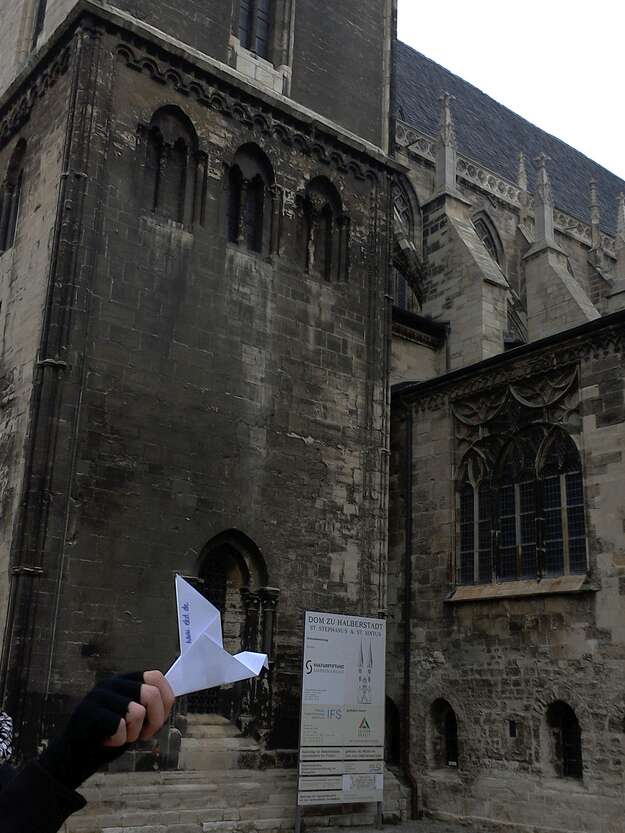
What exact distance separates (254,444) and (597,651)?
19.7 ft

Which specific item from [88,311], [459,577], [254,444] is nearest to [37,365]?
[88,311]

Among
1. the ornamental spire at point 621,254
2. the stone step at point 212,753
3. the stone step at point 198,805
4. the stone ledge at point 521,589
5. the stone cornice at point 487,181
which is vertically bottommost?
the stone step at point 198,805

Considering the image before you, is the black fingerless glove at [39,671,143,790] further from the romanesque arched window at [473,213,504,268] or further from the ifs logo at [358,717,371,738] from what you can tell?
the romanesque arched window at [473,213,504,268]

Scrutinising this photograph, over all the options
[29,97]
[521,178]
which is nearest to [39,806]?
[29,97]

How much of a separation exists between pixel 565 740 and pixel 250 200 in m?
10.1

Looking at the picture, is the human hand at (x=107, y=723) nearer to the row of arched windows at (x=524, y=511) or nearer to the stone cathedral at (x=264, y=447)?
the stone cathedral at (x=264, y=447)

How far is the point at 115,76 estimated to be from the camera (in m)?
15.0

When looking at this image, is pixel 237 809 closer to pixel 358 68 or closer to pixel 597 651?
pixel 597 651

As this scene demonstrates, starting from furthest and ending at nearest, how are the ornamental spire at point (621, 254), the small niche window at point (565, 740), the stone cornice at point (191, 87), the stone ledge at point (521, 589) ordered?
1. the ornamental spire at point (621, 254)
2. the stone cornice at point (191, 87)
3. the stone ledge at point (521, 589)
4. the small niche window at point (565, 740)

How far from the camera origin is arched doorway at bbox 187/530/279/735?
566 inches

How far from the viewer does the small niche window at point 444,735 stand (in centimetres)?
1597

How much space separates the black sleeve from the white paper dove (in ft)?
1.93

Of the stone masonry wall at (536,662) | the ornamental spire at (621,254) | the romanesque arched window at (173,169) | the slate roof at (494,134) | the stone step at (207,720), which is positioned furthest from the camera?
the slate roof at (494,134)

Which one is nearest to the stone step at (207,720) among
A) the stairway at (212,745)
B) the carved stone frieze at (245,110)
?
the stairway at (212,745)
